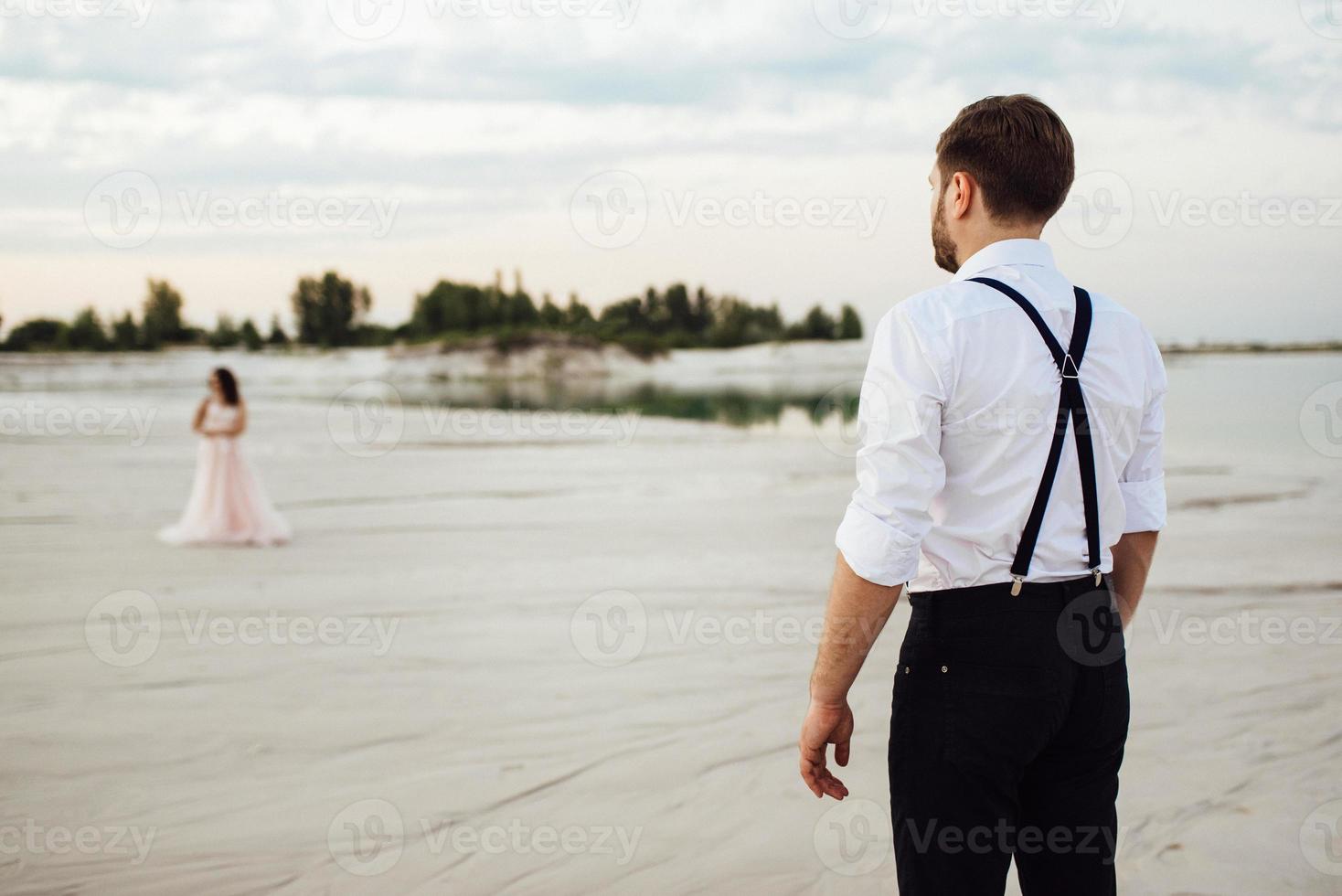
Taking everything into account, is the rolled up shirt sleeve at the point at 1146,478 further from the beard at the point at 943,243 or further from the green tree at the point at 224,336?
the green tree at the point at 224,336

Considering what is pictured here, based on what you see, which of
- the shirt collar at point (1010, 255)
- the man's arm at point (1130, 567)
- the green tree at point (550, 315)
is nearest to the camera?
the shirt collar at point (1010, 255)

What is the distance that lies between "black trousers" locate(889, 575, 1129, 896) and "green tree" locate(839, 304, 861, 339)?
→ 43.5m

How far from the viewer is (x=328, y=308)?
133ft

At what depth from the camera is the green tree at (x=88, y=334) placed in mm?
38250

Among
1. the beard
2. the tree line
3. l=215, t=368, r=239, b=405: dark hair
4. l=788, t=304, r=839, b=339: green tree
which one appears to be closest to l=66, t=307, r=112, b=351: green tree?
the tree line

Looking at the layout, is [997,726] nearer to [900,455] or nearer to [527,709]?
[900,455]

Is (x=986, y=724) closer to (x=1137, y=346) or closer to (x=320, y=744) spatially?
(x=1137, y=346)

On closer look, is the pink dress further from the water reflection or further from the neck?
the water reflection

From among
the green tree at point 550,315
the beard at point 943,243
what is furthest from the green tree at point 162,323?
the beard at point 943,243

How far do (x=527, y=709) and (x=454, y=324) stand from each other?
4138 centimetres

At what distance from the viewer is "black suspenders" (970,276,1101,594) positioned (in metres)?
1.78

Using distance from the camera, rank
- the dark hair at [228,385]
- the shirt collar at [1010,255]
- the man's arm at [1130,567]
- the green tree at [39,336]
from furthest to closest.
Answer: the green tree at [39,336]
the dark hair at [228,385]
the man's arm at [1130,567]
the shirt collar at [1010,255]

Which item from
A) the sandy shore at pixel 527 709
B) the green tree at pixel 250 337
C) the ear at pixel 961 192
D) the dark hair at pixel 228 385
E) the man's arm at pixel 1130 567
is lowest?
the sandy shore at pixel 527 709

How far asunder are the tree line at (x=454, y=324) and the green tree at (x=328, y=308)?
0.04m
